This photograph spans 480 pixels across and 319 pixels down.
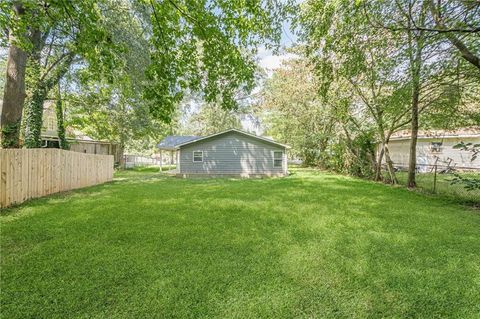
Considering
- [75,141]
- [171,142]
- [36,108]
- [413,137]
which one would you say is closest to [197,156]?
[171,142]

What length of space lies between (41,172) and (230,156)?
1083cm

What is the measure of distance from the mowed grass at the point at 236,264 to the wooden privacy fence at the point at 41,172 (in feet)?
2.27

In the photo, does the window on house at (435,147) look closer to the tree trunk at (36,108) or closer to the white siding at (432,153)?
the white siding at (432,153)

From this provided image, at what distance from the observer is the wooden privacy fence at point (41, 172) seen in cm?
549

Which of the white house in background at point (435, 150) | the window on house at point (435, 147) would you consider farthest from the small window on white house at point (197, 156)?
the window on house at point (435, 147)

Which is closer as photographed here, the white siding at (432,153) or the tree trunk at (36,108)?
the tree trunk at (36,108)

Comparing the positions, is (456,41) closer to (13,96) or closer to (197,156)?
(13,96)

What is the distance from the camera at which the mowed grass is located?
7.27 ft

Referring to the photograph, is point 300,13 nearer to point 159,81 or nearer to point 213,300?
point 159,81

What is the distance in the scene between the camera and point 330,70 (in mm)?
5691

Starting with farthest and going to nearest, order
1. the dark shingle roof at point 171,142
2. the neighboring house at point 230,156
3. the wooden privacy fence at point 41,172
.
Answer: the dark shingle roof at point 171,142 → the neighboring house at point 230,156 → the wooden privacy fence at point 41,172

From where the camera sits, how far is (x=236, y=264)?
3.01 m

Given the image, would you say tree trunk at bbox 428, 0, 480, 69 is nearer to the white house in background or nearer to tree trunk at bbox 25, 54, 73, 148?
the white house in background

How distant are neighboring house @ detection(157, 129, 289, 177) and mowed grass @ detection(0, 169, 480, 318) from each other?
10.7 meters
